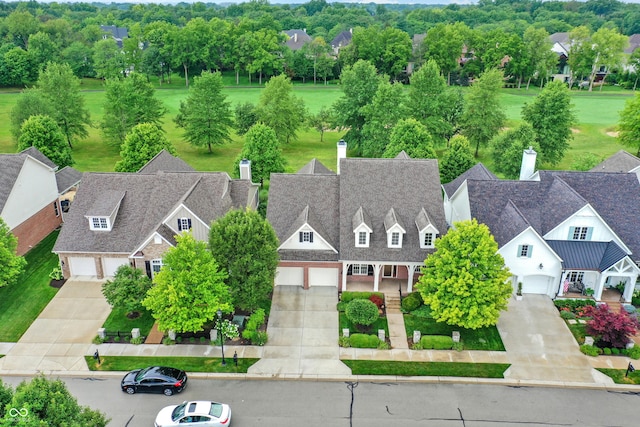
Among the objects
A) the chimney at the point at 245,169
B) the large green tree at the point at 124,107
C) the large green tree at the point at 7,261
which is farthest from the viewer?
the large green tree at the point at 124,107

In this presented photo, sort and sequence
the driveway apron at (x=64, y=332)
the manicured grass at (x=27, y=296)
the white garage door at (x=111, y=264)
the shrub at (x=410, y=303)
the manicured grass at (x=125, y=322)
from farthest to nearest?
1. the white garage door at (x=111, y=264)
2. the shrub at (x=410, y=303)
3. the manicured grass at (x=27, y=296)
4. the manicured grass at (x=125, y=322)
5. the driveway apron at (x=64, y=332)

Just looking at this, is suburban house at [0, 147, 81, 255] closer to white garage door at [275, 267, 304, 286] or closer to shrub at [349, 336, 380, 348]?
white garage door at [275, 267, 304, 286]

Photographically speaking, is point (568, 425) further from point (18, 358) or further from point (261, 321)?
point (18, 358)

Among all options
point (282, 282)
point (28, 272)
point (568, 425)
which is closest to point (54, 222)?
point (28, 272)

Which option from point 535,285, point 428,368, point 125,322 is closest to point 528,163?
point 535,285

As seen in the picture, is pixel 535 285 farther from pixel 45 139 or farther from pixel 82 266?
pixel 45 139

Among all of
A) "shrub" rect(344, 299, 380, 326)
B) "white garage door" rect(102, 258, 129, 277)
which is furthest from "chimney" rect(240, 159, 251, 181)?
"shrub" rect(344, 299, 380, 326)

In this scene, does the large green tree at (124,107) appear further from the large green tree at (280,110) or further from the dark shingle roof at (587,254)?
the dark shingle roof at (587,254)

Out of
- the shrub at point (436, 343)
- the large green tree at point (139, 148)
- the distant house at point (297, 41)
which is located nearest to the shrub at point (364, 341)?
the shrub at point (436, 343)
